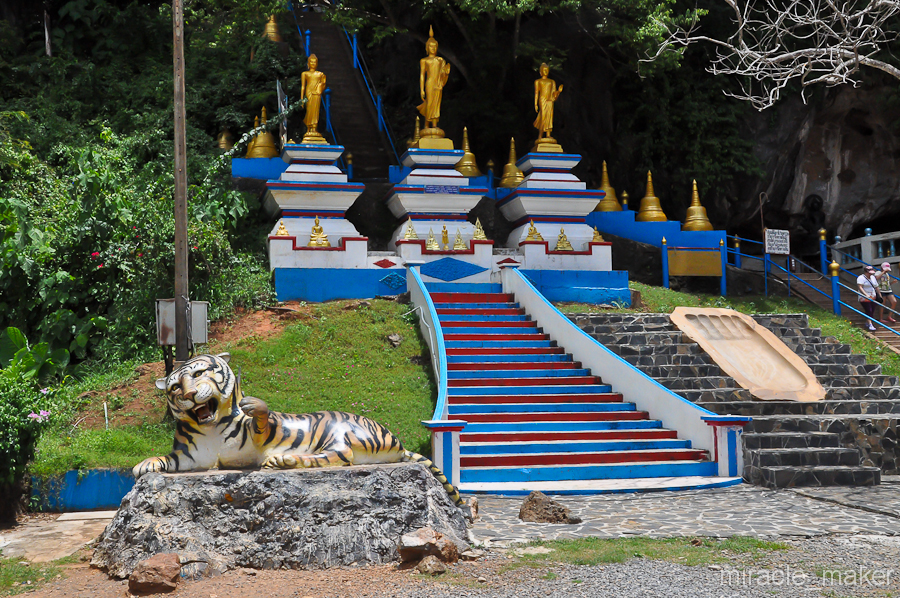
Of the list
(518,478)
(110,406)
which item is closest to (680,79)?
(518,478)

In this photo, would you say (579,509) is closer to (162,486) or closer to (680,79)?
(162,486)

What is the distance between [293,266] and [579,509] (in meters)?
7.54

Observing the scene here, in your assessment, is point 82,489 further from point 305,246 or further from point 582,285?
point 582,285

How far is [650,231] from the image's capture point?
16625 millimetres

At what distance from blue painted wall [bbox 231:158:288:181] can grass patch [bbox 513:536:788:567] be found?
457 inches

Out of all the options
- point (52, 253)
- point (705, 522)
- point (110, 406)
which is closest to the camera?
point (705, 522)

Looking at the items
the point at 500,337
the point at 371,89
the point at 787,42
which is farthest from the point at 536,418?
the point at 371,89

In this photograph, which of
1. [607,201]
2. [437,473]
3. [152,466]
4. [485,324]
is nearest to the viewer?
[152,466]

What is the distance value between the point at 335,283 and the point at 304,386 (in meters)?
3.67

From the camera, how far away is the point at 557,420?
9477mm

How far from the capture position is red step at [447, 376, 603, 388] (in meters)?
10.0

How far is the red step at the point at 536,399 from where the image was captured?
31.4ft

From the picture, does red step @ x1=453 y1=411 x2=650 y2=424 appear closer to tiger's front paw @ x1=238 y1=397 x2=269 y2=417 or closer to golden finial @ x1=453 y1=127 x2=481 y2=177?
tiger's front paw @ x1=238 y1=397 x2=269 y2=417

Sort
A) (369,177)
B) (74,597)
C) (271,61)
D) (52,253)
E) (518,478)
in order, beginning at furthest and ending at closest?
(271,61) → (369,177) → (52,253) → (518,478) → (74,597)
